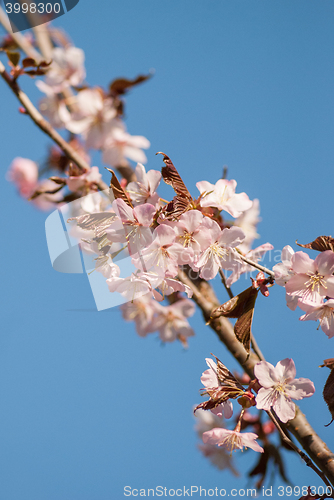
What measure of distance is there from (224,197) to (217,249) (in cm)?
15

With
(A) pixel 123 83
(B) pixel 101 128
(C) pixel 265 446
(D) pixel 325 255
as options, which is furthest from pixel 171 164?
(C) pixel 265 446

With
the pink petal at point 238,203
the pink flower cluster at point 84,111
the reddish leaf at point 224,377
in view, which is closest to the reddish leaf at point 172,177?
the pink petal at point 238,203

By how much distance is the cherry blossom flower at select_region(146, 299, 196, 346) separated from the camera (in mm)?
1728

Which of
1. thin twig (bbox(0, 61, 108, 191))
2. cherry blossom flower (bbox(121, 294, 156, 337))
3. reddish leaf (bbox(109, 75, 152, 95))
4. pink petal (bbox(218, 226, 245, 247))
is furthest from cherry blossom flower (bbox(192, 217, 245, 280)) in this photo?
cherry blossom flower (bbox(121, 294, 156, 337))

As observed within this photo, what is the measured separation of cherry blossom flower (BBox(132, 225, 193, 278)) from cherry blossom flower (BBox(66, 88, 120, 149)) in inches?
32.1

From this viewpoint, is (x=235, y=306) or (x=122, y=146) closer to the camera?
(x=235, y=306)

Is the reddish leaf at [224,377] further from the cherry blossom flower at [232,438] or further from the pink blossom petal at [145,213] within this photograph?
the pink blossom petal at [145,213]

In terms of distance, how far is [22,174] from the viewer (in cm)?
255

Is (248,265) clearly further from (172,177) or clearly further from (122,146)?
(122,146)

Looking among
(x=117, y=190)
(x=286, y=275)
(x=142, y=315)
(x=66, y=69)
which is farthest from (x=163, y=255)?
(x=142, y=315)

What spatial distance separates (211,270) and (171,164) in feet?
0.77

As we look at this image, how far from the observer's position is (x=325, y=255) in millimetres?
728

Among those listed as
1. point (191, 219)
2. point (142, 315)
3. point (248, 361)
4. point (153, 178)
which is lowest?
point (248, 361)

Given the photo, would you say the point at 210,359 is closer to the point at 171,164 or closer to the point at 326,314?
the point at 326,314
